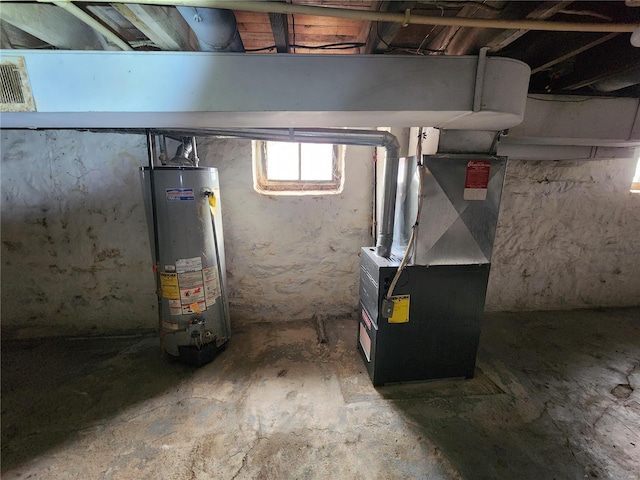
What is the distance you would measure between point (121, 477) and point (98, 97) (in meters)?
1.65

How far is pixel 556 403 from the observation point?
1731 mm

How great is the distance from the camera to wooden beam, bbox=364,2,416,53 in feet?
3.16

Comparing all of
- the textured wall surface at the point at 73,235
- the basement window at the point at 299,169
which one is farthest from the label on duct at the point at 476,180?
the textured wall surface at the point at 73,235

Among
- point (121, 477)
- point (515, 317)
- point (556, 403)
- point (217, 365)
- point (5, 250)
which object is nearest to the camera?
point (121, 477)

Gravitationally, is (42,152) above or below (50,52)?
below

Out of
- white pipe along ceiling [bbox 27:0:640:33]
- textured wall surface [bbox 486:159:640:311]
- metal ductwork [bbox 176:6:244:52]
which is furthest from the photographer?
textured wall surface [bbox 486:159:640:311]

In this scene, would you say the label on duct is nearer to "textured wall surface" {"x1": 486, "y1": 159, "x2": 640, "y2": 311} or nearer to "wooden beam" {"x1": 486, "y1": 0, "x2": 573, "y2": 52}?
"wooden beam" {"x1": 486, "y1": 0, "x2": 573, "y2": 52}

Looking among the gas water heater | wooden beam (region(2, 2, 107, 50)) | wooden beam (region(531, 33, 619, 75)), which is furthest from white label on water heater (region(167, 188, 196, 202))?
wooden beam (region(531, 33, 619, 75))

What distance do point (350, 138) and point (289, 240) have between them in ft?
3.51

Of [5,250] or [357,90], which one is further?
[5,250]

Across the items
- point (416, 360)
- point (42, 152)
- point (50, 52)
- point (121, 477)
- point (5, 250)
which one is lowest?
point (121, 477)

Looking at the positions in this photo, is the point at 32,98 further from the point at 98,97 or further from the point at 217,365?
the point at 217,365

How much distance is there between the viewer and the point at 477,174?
159 cm

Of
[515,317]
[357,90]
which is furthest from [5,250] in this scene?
[515,317]
